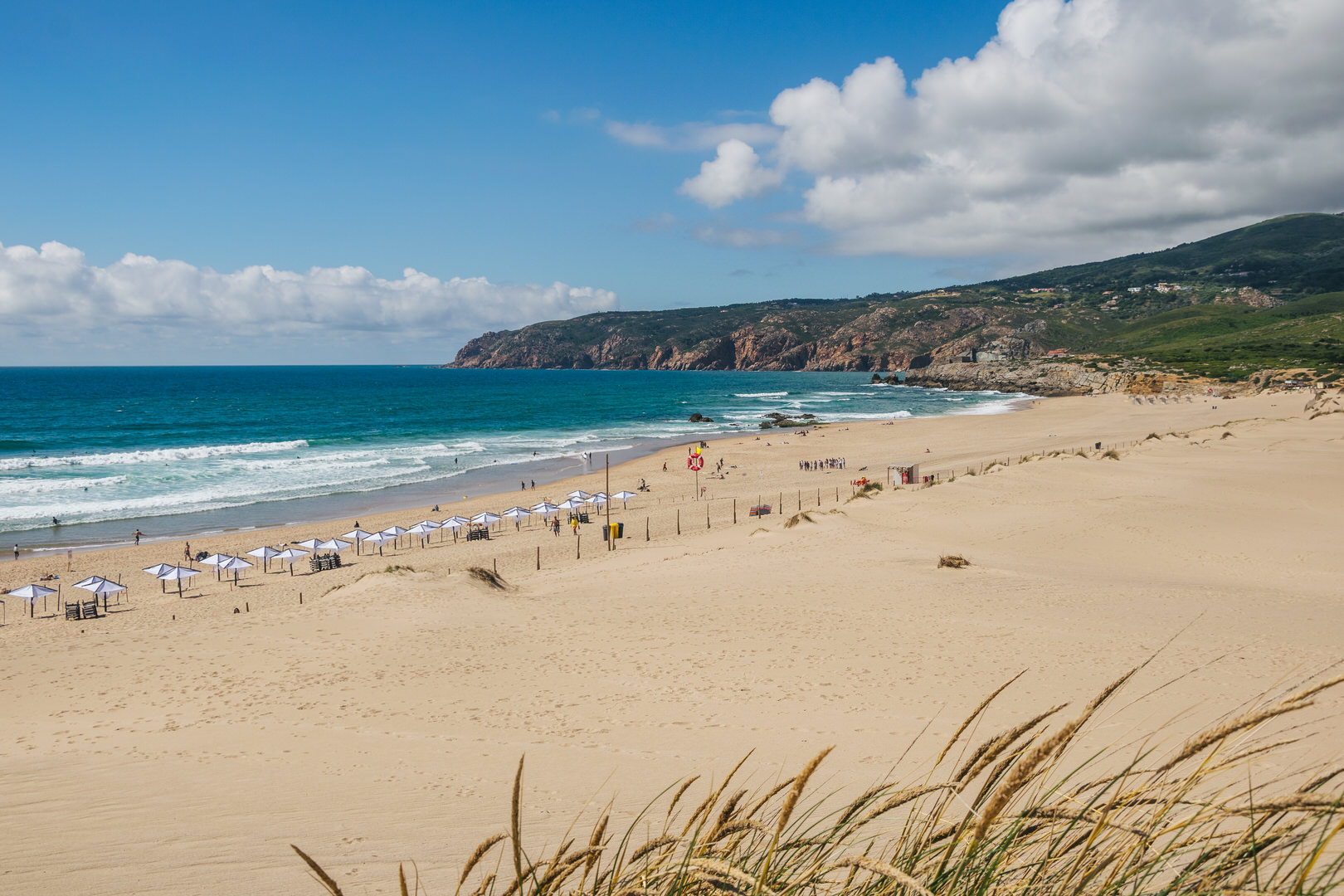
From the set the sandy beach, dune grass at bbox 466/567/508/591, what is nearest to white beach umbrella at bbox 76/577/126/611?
the sandy beach

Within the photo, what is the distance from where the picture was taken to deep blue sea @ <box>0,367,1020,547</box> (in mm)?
42062

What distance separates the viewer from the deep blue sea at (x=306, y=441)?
42.1m

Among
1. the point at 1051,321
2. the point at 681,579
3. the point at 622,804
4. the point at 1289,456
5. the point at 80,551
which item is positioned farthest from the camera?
the point at 1051,321

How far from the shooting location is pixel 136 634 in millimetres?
17266

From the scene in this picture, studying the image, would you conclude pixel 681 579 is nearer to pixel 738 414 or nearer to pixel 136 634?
pixel 136 634

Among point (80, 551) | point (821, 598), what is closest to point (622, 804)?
point (821, 598)

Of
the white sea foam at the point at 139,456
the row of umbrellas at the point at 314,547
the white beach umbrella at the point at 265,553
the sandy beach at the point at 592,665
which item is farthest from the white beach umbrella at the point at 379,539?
the white sea foam at the point at 139,456

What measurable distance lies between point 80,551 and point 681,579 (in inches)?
1180

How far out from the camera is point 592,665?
541 inches

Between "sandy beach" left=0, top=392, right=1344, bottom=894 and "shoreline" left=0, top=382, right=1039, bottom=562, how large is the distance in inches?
209

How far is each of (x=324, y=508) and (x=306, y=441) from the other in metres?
31.9

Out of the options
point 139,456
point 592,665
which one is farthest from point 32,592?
point 139,456

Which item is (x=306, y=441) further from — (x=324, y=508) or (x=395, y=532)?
(x=395, y=532)

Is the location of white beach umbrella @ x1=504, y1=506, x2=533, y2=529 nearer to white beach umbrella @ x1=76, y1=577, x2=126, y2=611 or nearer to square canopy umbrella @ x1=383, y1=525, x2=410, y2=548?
square canopy umbrella @ x1=383, y1=525, x2=410, y2=548
